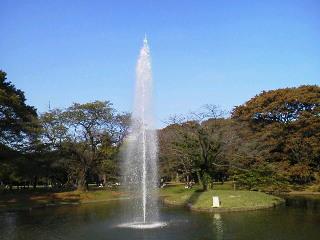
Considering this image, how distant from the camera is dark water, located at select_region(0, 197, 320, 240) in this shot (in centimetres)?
1836

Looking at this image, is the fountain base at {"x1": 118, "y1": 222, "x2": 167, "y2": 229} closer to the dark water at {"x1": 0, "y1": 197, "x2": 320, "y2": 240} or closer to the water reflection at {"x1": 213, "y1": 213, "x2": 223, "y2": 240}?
the dark water at {"x1": 0, "y1": 197, "x2": 320, "y2": 240}

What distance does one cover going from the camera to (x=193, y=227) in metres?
20.9

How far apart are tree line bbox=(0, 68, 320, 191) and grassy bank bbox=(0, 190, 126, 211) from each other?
11.5 feet

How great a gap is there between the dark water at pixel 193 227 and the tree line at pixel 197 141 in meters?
12.8

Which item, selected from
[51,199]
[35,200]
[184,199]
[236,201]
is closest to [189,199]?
[184,199]

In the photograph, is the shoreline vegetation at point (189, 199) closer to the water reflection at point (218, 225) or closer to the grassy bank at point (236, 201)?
the grassy bank at point (236, 201)

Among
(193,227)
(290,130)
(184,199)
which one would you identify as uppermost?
(290,130)

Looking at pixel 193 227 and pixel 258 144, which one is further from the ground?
pixel 258 144

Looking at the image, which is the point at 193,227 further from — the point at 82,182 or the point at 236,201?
the point at 82,182

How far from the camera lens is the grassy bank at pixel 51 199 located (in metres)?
39.5

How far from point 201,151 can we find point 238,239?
21.9 metres

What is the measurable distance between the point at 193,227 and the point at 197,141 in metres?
18.6

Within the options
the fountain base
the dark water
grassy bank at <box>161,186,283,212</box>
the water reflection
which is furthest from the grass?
the fountain base

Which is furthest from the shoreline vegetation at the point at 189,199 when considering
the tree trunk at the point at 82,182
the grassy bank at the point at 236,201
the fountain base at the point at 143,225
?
the fountain base at the point at 143,225
